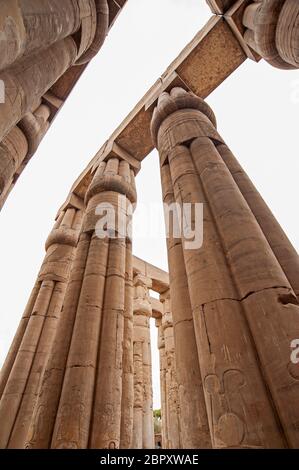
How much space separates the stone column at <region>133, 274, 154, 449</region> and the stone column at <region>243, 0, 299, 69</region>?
29.3ft

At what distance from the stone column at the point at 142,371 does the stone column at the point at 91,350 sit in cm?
488

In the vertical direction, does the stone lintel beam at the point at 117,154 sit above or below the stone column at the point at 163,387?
above

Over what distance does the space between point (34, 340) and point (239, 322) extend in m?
5.45

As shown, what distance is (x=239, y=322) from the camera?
208 cm

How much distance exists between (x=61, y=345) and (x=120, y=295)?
1.29 m

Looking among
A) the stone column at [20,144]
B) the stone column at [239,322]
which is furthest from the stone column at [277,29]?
the stone column at [20,144]

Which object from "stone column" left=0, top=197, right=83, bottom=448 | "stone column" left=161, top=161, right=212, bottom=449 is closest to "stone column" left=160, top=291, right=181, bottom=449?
"stone column" left=0, top=197, right=83, bottom=448

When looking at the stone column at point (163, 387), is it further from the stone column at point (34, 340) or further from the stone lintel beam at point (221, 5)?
the stone lintel beam at point (221, 5)

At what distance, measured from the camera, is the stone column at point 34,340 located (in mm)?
4870

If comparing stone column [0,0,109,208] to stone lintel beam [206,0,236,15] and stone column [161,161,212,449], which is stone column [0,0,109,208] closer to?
stone lintel beam [206,0,236,15]

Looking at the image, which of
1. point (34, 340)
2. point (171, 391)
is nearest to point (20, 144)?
point (34, 340)

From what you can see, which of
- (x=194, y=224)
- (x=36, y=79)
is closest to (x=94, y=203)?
(x=36, y=79)

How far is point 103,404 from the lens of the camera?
3.43 meters
